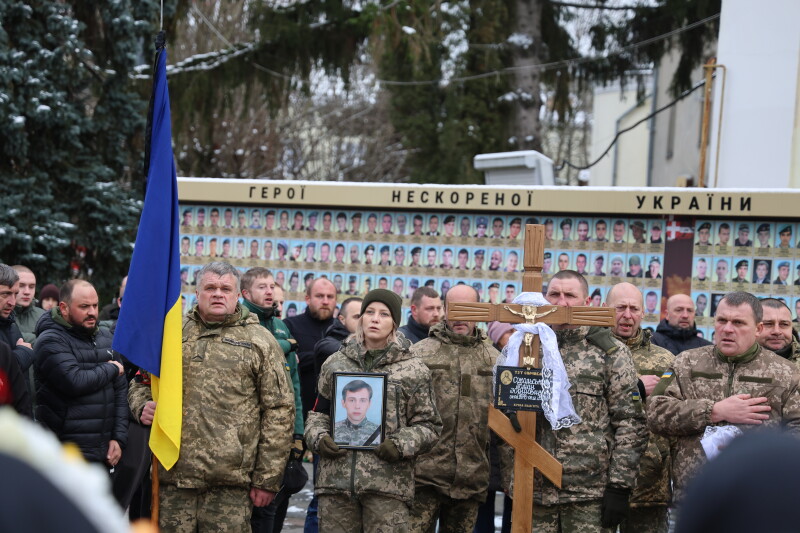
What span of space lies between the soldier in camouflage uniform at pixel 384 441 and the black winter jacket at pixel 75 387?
1746 mm

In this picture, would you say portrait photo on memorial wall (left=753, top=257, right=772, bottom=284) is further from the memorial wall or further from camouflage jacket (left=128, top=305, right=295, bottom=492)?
camouflage jacket (left=128, top=305, right=295, bottom=492)

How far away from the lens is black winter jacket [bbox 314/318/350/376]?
8.25 m

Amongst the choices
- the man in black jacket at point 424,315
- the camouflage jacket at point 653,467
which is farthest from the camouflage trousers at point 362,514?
the man in black jacket at point 424,315

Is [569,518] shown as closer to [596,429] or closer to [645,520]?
[596,429]

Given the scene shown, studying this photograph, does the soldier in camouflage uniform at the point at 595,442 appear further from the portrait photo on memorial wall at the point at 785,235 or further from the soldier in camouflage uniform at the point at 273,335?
the portrait photo on memorial wall at the point at 785,235

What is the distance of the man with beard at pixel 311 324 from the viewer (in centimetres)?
917

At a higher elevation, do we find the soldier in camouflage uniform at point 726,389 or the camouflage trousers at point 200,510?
the soldier in camouflage uniform at point 726,389

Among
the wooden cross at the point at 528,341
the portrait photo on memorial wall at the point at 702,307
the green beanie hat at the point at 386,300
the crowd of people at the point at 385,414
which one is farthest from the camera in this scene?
the portrait photo on memorial wall at the point at 702,307

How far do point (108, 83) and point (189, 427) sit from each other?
1107 centimetres

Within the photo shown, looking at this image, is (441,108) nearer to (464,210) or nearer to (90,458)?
(464,210)

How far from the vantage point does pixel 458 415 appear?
7445 mm

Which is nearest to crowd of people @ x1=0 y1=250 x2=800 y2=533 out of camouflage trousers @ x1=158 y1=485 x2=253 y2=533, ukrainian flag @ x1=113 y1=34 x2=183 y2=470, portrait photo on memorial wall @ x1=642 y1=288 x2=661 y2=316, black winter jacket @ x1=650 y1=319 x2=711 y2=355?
camouflage trousers @ x1=158 y1=485 x2=253 y2=533

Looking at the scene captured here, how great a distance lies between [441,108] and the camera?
21766 mm

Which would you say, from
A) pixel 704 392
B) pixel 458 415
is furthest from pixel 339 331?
pixel 704 392
